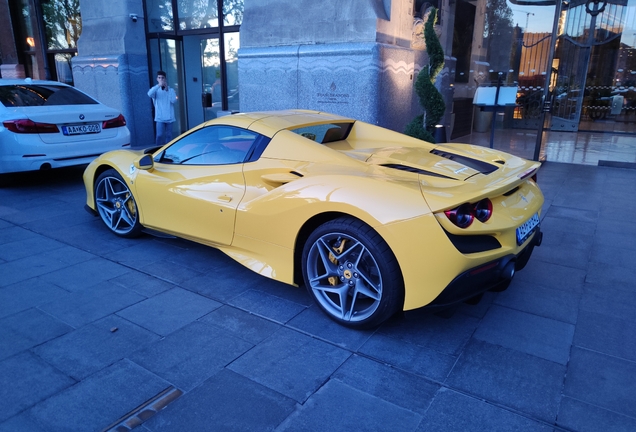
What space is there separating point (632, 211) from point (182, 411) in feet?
20.0

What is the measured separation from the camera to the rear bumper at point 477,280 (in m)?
2.81

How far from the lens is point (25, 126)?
656 cm

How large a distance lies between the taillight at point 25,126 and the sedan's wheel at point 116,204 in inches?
91.1

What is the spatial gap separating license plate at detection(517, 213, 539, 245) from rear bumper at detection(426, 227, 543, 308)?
0.44ft

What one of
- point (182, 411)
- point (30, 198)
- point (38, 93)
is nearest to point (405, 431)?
point (182, 411)

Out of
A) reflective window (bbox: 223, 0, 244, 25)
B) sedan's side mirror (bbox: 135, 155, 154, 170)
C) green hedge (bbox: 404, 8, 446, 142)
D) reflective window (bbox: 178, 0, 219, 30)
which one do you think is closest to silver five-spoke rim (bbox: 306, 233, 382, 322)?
sedan's side mirror (bbox: 135, 155, 154, 170)

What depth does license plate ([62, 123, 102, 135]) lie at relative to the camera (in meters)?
6.91

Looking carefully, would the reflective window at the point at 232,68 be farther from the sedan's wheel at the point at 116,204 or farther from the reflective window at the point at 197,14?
the sedan's wheel at the point at 116,204

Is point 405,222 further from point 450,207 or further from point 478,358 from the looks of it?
point 478,358

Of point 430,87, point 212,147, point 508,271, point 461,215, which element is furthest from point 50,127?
point 508,271

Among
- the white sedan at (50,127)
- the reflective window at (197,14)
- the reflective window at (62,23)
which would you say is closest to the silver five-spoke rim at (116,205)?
the white sedan at (50,127)

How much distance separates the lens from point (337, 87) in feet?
26.9

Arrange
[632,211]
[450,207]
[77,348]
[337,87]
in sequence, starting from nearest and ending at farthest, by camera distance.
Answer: [450,207], [77,348], [632,211], [337,87]

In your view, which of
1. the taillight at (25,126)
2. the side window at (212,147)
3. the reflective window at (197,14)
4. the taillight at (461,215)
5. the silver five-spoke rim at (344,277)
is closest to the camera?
the taillight at (461,215)
